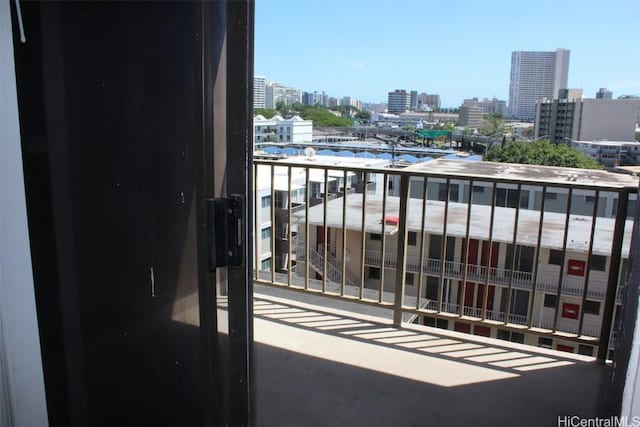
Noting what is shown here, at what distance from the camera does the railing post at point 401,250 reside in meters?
2.93

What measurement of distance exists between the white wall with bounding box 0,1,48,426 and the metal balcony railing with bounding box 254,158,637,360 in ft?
5.69

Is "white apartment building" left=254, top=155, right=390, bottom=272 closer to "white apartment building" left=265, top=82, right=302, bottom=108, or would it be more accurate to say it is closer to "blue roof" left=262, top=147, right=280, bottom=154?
"blue roof" left=262, top=147, right=280, bottom=154

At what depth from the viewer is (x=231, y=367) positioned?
3.43 feet

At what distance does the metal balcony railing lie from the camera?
2.62 m

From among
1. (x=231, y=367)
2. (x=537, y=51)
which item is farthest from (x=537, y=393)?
(x=537, y=51)

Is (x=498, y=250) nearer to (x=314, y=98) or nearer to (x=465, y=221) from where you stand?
(x=465, y=221)

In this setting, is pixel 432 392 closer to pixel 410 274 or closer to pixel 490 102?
pixel 410 274

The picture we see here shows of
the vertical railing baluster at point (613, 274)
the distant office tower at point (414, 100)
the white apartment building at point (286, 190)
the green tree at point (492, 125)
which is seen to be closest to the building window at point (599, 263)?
the vertical railing baluster at point (613, 274)

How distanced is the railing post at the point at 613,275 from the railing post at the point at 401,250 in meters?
1.13

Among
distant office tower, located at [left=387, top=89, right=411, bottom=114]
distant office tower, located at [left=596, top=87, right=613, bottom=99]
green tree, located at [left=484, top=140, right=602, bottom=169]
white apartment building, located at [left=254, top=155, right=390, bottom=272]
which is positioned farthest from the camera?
distant office tower, located at [left=387, top=89, right=411, bottom=114]

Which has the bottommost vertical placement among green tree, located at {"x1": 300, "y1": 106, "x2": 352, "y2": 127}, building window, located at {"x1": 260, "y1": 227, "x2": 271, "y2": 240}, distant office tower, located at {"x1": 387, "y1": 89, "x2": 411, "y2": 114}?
building window, located at {"x1": 260, "y1": 227, "x2": 271, "y2": 240}

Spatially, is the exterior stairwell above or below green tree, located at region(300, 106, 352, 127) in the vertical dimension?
below

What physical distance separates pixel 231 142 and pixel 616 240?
93.0 inches

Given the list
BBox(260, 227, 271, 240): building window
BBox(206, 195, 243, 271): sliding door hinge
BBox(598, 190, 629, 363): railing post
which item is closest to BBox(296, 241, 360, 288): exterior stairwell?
BBox(260, 227, 271, 240): building window
